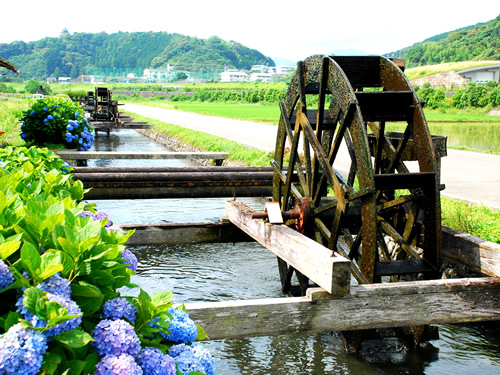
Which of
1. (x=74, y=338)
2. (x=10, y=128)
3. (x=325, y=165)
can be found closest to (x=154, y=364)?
(x=74, y=338)

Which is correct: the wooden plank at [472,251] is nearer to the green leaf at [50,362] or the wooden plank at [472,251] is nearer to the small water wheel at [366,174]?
the small water wheel at [366,174]

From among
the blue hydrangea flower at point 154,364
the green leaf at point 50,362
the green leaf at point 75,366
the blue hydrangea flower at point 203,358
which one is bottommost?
the blue hydrangea flower at point 203,358

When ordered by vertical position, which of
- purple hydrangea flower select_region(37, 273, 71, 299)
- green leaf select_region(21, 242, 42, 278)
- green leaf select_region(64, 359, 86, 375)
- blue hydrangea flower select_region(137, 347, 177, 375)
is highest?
green leaf select_region(21, 242, 42, 278)

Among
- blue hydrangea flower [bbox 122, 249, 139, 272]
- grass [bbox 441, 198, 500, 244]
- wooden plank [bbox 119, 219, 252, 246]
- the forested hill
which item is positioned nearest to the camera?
blue hydrangea flower [bbox 122, 249, 139, 272]

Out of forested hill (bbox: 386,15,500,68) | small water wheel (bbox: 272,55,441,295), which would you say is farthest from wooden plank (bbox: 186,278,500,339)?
forested hill (bbox: 386,15,500,68)

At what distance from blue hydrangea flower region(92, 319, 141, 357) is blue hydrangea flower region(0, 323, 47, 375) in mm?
193

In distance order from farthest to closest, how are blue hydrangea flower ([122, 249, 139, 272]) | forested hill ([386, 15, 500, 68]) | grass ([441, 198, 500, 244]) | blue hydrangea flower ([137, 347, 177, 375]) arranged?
forested hill ([386, 15, 500, 68]) → grass ([441, 198, 500, 244]) → blue hydrangea flower ([122, 249, 139, 272]) → blue hydrangea flower ([137, 347, 177, 375])

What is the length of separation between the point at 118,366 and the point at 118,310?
0.25 m

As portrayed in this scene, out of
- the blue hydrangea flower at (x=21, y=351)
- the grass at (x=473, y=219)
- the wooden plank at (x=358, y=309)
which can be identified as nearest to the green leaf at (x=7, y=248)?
the blue hydrangea flower at (x=21, y=351)

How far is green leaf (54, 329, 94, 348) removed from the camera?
153 centimetres

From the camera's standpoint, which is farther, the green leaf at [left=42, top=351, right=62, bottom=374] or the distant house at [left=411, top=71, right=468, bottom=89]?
the distant house at [left=411, top=71, right=468, bottom=89]

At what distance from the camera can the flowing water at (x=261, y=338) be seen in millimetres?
5000

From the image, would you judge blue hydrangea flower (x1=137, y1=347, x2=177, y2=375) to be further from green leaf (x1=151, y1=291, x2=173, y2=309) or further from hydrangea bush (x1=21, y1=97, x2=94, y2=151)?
hydrangea bush (x1=21, y1=97, x2=94, y2=151)

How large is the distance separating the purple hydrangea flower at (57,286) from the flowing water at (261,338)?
349 centimetres
